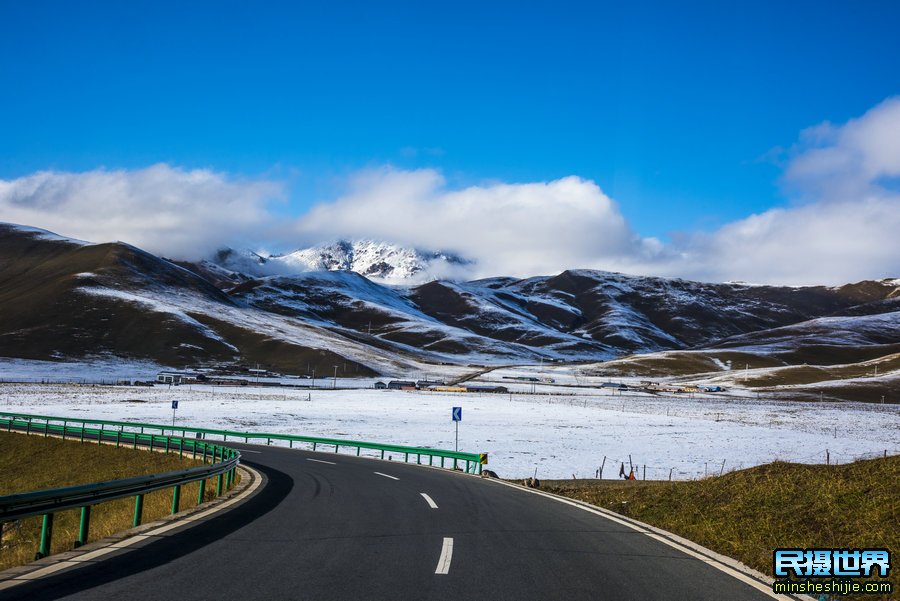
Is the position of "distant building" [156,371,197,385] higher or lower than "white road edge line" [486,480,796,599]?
lower

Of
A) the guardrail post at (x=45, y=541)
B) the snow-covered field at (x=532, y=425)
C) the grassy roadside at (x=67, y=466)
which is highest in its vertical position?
the guardrail post at (x=45, y=541)

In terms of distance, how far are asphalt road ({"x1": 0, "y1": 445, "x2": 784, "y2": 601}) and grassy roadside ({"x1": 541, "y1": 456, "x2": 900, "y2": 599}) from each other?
1.19 meters

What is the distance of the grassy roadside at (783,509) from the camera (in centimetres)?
1029

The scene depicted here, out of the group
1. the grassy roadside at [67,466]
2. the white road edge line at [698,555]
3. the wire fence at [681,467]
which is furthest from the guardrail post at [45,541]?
the wire fence at [681,467]

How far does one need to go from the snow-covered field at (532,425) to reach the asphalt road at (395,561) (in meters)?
19.1

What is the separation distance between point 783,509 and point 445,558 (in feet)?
21.0

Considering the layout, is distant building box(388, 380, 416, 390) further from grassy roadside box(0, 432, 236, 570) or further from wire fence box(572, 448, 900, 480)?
wire fence box(572, 448, 900, 480)

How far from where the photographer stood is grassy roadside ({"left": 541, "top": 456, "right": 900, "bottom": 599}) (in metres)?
10.3

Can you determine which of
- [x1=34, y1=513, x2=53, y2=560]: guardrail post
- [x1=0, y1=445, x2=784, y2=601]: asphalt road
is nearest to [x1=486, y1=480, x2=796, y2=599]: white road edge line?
[x1=0, y1=445, x2=784, y2=601]: asphalt road

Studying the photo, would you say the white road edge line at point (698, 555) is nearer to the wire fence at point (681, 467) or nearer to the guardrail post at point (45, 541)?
the guardrail post at point (45, 541)

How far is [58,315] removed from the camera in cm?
19588

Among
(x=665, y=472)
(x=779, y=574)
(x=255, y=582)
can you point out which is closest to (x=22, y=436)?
(x=665, y=472)

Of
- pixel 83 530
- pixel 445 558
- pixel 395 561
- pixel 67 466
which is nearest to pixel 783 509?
pixel 445 558

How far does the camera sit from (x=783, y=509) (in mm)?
12188
